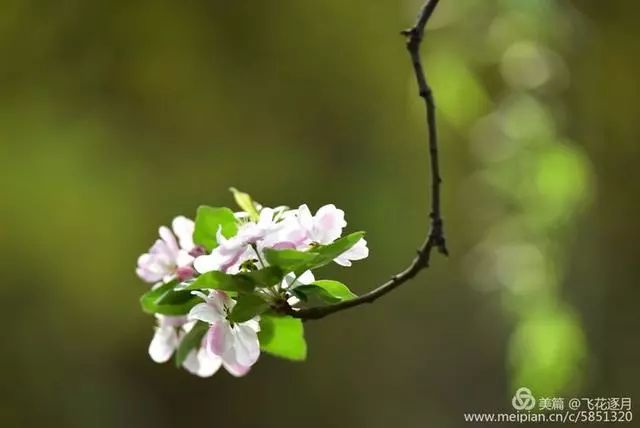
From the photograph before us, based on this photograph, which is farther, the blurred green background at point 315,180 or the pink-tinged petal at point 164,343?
the blurred green background at point 315,180

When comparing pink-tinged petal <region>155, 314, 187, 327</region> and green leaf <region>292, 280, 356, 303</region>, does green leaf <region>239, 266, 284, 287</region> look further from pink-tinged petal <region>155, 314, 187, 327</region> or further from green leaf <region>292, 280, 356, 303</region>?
pink-tinged petal <region>155, 314, 187, 327</region>

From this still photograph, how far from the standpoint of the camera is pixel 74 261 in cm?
153

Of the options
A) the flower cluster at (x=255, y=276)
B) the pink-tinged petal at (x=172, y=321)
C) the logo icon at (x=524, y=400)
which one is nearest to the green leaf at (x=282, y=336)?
the flower cluster at (x=255, y=276)

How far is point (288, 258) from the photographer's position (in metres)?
0.61

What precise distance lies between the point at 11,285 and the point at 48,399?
217 mm

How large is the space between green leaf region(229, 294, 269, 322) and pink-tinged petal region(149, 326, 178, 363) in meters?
0.20

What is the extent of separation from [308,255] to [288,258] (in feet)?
0.05

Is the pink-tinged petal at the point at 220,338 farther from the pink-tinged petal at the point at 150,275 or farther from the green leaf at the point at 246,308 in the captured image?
the pink-tinged petal at the point at 150,275

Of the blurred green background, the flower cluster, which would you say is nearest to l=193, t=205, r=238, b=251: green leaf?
the flower cluster

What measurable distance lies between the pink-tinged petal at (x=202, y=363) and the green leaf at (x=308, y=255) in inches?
7.1

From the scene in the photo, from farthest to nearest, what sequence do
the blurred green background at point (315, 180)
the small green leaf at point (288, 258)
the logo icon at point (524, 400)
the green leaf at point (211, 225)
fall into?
the blurred green background at point (315, 180) → the logo icon at point (524, 400) → the green leaf at point (211, 225) → the small green leaf at point (288, 258)

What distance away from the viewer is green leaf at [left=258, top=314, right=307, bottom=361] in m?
0.70

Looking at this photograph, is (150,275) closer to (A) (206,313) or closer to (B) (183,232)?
(B) (183,232)

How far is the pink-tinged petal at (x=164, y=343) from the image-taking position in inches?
31.5
